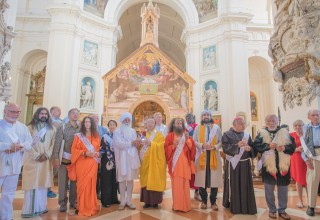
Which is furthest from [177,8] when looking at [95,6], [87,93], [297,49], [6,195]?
[6,195]

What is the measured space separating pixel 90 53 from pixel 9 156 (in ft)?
41.4

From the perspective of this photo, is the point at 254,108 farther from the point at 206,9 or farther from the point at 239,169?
the point at 239,169

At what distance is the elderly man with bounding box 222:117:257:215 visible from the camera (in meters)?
3.39

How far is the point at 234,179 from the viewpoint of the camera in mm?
3500

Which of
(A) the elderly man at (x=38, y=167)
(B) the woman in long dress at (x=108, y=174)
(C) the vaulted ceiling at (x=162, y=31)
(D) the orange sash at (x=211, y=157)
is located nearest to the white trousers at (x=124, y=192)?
(B) the woman in long dress at (x=108, y=174)

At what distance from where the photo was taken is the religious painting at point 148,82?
12125 mm

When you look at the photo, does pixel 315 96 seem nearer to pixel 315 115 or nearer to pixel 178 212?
pixel 315 115

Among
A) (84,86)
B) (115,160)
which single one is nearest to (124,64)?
(84,86)

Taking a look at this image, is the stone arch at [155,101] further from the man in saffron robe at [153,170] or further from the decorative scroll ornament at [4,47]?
the man in saffron robe at [153,170]

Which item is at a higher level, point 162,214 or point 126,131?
Result: point 126,131

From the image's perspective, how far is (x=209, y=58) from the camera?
15094mm

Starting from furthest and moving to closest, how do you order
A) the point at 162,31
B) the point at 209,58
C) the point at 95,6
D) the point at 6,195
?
1. the point at 162,31
2. the point at 95,6
3. the point at 209,58
4. the point at 6,195

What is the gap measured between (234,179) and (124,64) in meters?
10.1

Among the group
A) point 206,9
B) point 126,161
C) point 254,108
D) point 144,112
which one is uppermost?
point 206,9
